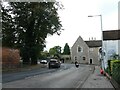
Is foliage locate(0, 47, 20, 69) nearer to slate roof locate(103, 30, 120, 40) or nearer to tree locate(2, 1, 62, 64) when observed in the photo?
tree locate(2, 1, 62, 64)

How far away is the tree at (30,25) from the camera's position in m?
54.4

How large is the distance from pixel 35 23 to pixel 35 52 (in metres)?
5.35

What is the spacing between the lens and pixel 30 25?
188 feet

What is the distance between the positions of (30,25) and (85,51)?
5221cm

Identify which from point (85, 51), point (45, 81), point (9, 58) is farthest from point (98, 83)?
point (85, 51)

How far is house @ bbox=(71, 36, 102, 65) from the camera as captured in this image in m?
105

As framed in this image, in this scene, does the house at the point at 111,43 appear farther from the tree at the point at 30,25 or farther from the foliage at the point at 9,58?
the foliage at the point at 9,58

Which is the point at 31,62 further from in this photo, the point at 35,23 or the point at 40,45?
the point at 35,23

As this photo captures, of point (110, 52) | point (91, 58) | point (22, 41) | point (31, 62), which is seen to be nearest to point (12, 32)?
point (22, 41)

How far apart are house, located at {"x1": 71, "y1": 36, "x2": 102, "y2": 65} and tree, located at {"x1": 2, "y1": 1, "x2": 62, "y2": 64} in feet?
156

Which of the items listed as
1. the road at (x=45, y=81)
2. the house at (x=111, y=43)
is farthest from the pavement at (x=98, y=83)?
the house at (x=111, y=43)

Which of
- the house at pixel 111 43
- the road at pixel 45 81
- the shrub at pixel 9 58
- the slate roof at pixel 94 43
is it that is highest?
the slate roof at pixel 94 43

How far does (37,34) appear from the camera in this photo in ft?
185

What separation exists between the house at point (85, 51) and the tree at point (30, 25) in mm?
47423
